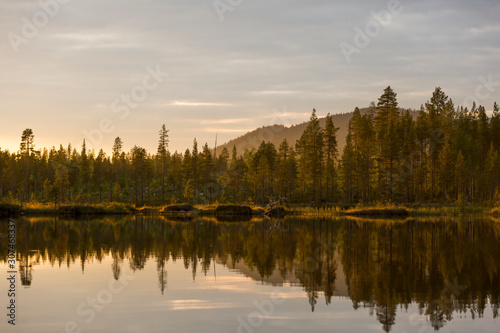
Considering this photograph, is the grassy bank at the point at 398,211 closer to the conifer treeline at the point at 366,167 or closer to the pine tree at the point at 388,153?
the conifer treeline at the point at 366,167

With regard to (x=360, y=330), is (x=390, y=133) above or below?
above

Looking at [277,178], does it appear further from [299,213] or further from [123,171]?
[123,171]

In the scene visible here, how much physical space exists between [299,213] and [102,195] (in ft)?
276

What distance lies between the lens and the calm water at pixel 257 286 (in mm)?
14828

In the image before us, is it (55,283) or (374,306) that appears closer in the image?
(374,306)

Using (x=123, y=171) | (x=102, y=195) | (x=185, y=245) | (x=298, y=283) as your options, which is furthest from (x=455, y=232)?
(x=123, y=171)

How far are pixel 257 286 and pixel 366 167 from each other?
259ft

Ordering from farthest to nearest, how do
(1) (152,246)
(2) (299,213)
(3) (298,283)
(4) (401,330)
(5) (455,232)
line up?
(2) (299,213)
(5) (455,232)
(1) (152,246)
(3) (298,283)
(4) (401,330)

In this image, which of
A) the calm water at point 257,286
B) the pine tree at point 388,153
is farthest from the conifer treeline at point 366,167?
the calm water at point 257,286

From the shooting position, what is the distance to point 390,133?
315 ft

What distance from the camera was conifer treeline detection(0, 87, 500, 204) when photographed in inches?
3728

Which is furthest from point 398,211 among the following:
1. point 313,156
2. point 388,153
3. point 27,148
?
point 27,148

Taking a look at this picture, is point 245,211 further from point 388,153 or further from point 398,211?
point 388,153

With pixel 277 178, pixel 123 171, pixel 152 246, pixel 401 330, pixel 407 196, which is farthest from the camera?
pixel 123 171
